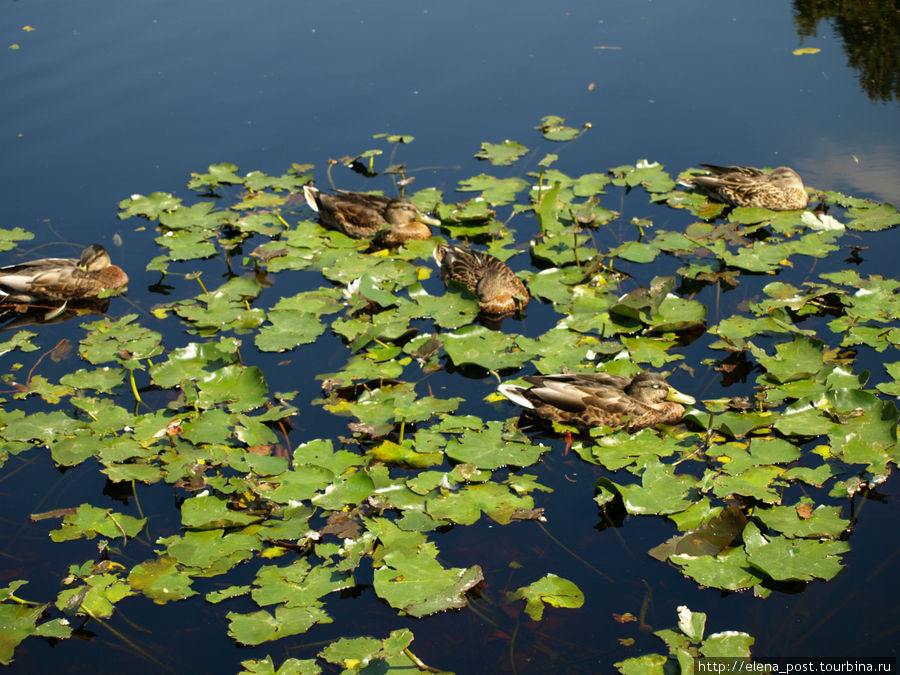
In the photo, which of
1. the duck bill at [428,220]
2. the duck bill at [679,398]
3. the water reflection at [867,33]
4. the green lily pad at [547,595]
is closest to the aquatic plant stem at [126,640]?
the green lily pad at [547,595]

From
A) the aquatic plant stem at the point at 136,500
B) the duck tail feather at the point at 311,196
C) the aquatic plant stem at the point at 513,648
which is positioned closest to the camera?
the aquatic plant stem at the point at 513,648

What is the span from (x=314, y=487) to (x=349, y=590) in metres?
0.80

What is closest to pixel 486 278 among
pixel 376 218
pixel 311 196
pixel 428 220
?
pixel 428 220

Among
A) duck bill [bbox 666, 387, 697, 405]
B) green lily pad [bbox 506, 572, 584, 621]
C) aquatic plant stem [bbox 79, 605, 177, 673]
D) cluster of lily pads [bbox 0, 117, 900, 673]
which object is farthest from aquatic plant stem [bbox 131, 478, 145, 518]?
duck bill [bbox 666, 387, 697, 405]

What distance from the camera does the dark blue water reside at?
440 centimetres

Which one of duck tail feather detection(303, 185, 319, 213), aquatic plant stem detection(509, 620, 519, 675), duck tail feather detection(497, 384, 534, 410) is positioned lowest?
aquatic plant stem detection(509, 620, 519, 675)

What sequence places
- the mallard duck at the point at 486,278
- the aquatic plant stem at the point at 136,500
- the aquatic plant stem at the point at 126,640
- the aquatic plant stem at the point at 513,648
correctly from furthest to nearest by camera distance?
the mallard duck at the point at 486,278 < the aquatic plant stem at the point at 136,500 < the aquatic plant stem at the point at 126,640 < the aquatic plant stem at the point at 513,648

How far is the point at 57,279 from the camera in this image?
7602 mm

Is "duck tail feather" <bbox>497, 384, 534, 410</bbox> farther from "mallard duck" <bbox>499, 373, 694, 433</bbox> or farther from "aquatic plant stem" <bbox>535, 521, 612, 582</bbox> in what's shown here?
"aquatic plant stem" <bbox>535, 521, 612, 582</bbox>

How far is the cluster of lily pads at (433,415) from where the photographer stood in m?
4.64

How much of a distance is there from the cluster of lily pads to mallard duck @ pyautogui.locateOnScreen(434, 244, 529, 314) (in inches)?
8.5

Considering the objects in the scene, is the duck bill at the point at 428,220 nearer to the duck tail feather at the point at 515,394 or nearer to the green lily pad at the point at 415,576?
the duck tail feather at the point at 515,394

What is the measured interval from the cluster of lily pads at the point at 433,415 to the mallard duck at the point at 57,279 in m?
0.51

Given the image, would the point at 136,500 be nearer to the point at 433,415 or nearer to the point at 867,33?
the point at 433,415
